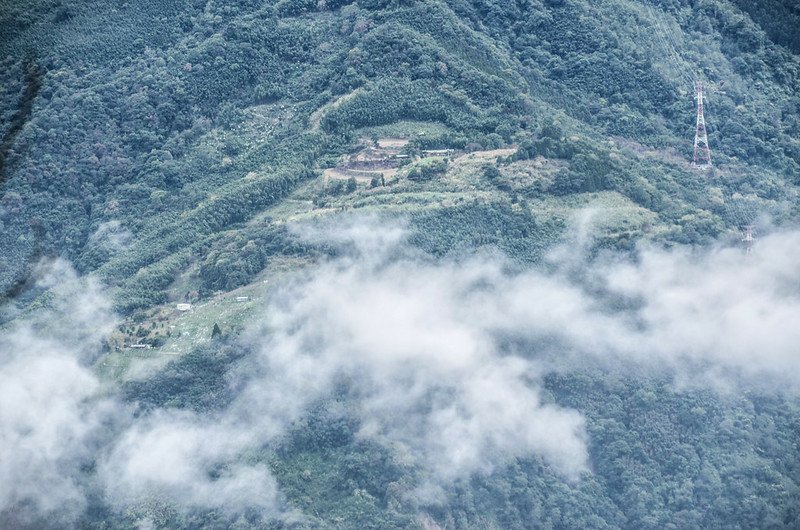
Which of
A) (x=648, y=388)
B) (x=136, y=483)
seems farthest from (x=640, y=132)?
(x=136, y=483)

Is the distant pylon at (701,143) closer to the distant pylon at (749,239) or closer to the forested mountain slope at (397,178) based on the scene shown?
the forested mountain slope at (397,178)

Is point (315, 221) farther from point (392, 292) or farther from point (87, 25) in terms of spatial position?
point (87, 25)

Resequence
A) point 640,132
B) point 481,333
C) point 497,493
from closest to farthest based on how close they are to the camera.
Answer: point 497,493 < point 481,333 < point 640,132

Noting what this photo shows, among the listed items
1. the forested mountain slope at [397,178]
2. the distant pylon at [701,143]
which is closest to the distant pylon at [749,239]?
the forested mountain slope at [397,178]

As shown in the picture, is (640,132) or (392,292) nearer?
(392,292)

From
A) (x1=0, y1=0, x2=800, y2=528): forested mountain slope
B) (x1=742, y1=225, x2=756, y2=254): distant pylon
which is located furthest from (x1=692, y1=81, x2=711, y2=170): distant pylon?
(x1=742, y1=225, x2=756, y2=254): distant pylon

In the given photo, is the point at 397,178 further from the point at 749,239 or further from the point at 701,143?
the point at 749,239

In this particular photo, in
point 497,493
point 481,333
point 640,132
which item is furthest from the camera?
point 640,132
